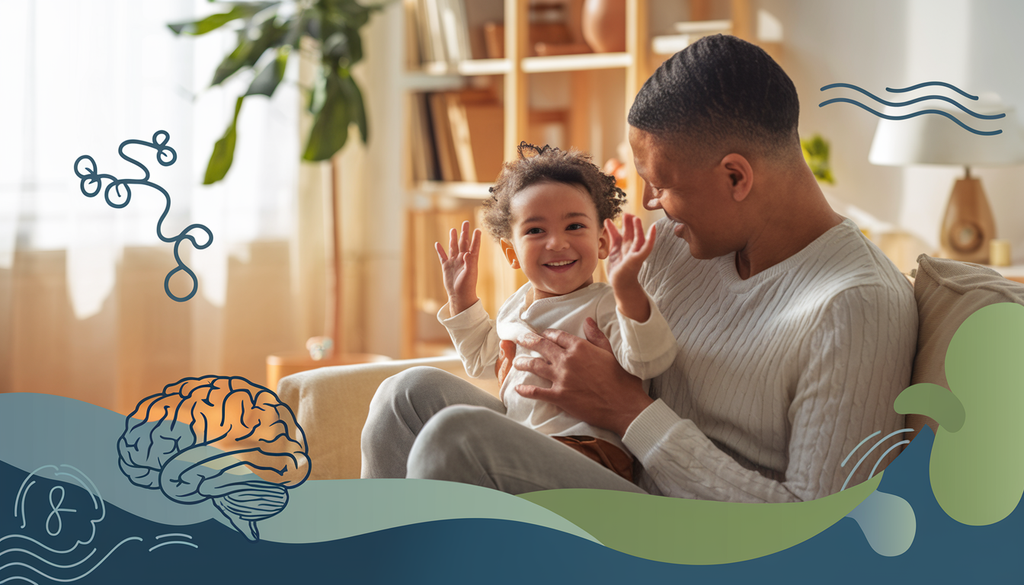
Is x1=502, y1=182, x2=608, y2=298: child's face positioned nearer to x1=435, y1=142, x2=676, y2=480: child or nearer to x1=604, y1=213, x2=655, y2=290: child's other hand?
x1=435, y1=142, x2=676, y2=480: child

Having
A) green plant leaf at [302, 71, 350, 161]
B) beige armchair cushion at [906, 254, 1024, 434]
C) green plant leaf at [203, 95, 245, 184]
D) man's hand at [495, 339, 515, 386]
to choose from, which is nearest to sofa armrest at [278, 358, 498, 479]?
man's hand at [495, 339, 515, 386]

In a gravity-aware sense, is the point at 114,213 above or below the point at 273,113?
below

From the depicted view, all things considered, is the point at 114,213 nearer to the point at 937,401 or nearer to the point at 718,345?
the point at 718,345

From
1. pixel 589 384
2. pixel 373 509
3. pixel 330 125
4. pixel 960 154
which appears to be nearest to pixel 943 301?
pixel 589 384

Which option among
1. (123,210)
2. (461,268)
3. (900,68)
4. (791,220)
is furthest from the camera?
(123,210)

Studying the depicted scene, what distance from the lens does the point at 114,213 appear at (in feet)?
9.32

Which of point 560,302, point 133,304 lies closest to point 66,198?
point 133,304

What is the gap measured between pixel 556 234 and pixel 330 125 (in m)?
1.73

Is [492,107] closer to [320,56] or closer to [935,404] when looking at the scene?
[320,56]

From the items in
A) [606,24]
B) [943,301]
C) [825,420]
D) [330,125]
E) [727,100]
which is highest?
[606,24]

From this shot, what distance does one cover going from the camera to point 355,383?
1380 millimetres

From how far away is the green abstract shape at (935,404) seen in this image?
2.83ft

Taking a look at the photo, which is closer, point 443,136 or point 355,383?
point 355,383

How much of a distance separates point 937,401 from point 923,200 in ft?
5.39
